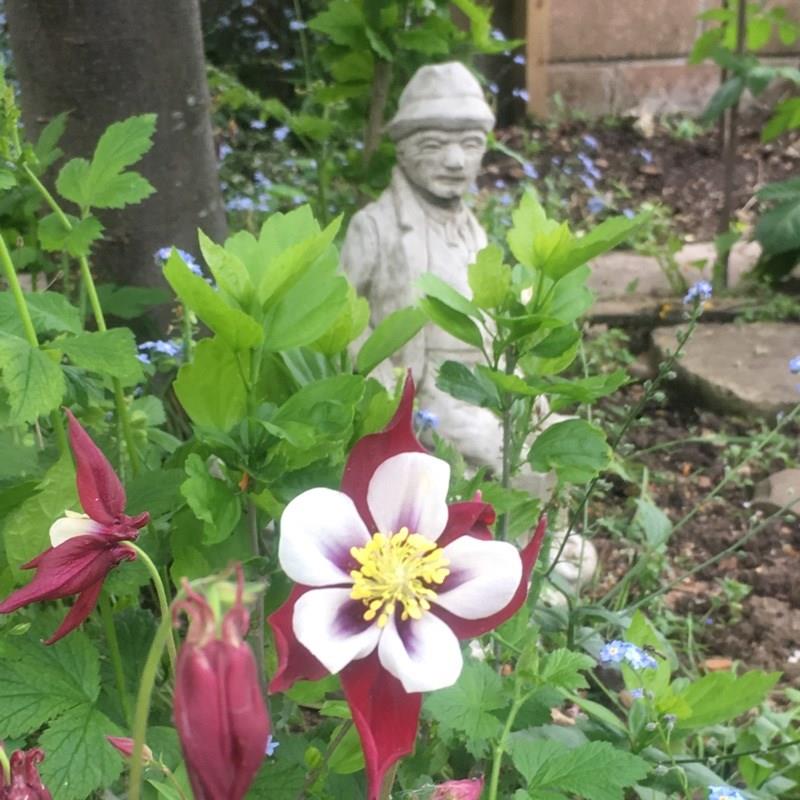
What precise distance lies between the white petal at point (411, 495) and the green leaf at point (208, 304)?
0.39 feet

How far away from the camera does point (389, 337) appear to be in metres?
0.74

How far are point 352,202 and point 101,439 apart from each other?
6.55 feet

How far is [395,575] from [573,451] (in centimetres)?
34

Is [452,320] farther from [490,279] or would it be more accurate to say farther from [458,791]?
[458,791]

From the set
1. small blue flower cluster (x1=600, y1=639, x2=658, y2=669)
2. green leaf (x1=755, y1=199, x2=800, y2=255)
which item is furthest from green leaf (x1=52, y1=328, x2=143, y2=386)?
green leaf (x1=755, y1=199, x2=800, y2=255)

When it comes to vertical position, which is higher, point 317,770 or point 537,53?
point 317,770

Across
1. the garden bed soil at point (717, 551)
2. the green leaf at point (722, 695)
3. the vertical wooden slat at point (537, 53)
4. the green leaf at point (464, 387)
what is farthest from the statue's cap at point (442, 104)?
the vertical wooden slat at point (537, 53)

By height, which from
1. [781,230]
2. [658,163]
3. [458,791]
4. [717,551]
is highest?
[458,791]

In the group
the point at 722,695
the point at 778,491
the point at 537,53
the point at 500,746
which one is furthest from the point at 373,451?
the point at 537,53

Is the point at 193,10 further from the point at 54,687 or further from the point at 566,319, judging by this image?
the point at 54,687

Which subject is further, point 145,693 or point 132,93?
point 132,93

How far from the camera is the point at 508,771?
0.96 metres

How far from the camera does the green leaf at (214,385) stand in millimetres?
625

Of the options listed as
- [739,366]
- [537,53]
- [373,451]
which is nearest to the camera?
[373,451]
